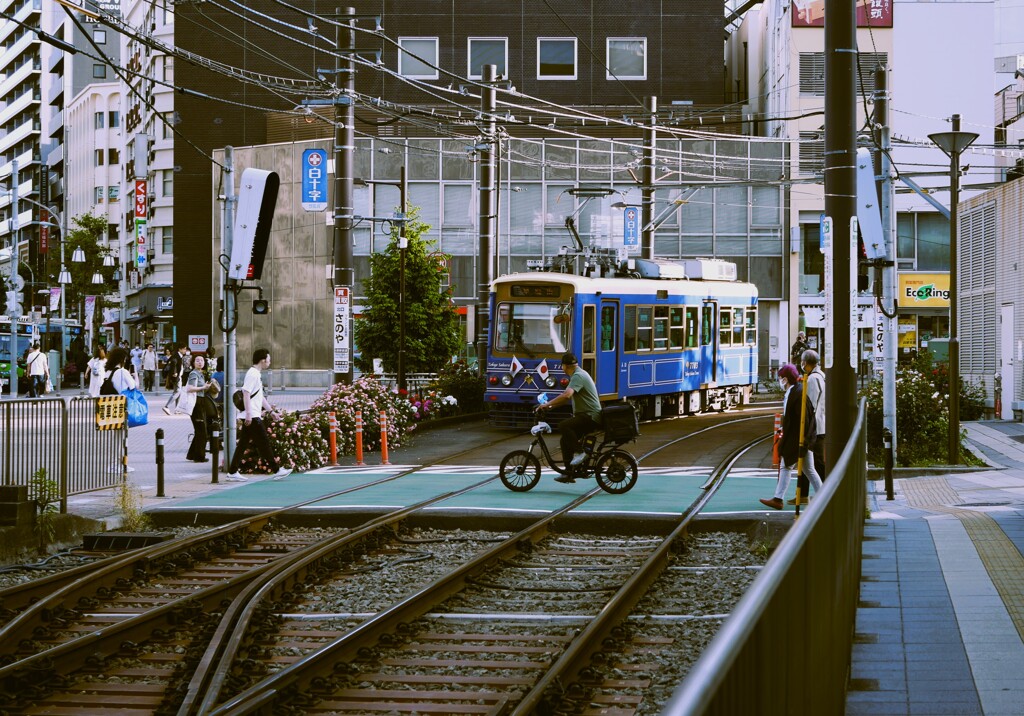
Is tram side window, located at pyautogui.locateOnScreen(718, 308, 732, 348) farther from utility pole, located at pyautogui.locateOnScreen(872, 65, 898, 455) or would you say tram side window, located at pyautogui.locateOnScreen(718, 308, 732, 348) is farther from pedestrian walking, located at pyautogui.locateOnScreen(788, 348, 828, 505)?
pedestrian walking, located at pyautogui.locateOnScreen(788, 348, 828, 505)

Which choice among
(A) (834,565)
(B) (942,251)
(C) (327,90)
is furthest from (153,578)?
(B) (942,251)

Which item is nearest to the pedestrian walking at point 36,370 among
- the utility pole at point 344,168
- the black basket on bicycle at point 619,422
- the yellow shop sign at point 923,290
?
the utility pole at point 344,168

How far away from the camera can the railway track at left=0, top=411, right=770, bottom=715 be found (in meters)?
8.34

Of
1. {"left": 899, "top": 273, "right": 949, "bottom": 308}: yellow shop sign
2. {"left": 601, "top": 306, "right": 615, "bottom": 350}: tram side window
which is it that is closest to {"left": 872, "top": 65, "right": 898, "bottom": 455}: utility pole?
{"left": 601, "top": 306, "right": 615, "bottom": 350}: tram side window

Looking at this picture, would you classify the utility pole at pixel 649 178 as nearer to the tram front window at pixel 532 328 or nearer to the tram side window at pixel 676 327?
the tram side window at pixel 676 327

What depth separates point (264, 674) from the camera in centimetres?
890

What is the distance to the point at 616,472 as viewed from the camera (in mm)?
18391

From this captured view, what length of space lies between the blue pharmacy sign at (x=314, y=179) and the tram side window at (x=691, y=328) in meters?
9.41

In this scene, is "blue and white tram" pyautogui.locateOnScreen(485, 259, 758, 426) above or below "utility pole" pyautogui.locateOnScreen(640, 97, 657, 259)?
below

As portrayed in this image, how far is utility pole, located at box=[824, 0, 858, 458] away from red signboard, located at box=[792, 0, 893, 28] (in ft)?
151

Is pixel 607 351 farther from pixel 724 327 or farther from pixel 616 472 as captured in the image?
pixel 616 472

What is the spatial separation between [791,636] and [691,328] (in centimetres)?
2943

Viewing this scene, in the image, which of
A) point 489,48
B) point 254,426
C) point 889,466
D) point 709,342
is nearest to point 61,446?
point 254,426

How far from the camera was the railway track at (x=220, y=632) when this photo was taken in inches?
328
